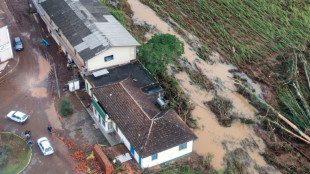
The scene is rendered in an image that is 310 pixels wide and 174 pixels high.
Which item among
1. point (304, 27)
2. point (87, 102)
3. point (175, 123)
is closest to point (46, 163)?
point (87, 102)

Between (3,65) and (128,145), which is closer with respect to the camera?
(128,145)

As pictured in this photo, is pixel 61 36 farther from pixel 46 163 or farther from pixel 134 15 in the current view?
pixel 46 163

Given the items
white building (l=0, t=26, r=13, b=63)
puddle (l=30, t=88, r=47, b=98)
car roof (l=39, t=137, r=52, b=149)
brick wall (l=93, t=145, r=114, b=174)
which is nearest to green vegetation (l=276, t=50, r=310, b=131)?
brick wall (l=93, t=145, r=114, b=174)

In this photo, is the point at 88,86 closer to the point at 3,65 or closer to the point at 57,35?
the point at 57,35

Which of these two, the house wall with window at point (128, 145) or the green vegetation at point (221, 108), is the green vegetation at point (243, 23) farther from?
the house wall with window at point (128, 145)

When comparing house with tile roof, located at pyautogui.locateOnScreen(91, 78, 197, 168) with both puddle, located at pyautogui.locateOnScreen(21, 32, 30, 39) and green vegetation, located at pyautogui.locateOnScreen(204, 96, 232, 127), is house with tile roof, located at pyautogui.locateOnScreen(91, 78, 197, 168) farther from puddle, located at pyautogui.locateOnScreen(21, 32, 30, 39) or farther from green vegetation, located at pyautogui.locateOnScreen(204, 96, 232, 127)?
puddle, located at pyautogui.locateOnScreen(21, 32, 30, 39)

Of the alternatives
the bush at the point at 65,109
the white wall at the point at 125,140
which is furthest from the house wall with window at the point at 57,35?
the white wall at the point at 125,140

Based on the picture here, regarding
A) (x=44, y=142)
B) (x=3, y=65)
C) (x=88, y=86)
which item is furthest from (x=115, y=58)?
(x=3, y=65)
